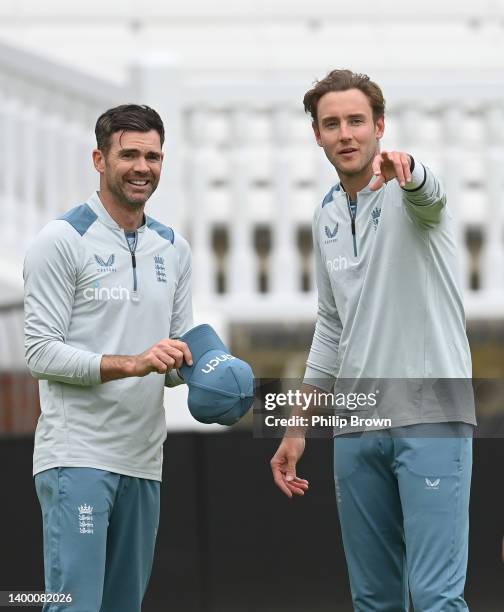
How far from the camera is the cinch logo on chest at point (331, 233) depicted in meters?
5.38

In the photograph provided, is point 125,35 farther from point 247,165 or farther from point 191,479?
point 191,479

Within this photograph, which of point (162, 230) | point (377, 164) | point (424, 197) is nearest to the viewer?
point (377, 164)

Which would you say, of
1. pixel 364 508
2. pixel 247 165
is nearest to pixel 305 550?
pixel 247 165

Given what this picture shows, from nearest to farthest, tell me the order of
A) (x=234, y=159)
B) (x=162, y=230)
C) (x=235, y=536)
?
(x=162, y=230) → (x=235, y=536) → (x=234, y=159)

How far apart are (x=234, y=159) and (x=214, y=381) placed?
13.1ft

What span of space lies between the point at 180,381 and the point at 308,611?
292 centimetres

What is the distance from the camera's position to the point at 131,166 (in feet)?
17.3

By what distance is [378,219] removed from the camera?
525 cm

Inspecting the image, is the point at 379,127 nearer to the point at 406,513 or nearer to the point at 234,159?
the point at 406,513

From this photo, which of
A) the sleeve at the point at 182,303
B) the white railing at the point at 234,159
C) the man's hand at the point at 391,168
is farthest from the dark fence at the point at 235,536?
the man's hand at the point at 391,168

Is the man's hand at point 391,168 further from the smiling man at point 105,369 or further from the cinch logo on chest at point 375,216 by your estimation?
the smiling man at point 105,369

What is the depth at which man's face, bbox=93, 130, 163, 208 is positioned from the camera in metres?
5.27

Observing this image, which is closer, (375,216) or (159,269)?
(375,216)

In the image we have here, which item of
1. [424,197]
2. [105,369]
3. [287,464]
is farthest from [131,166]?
[287,464]
